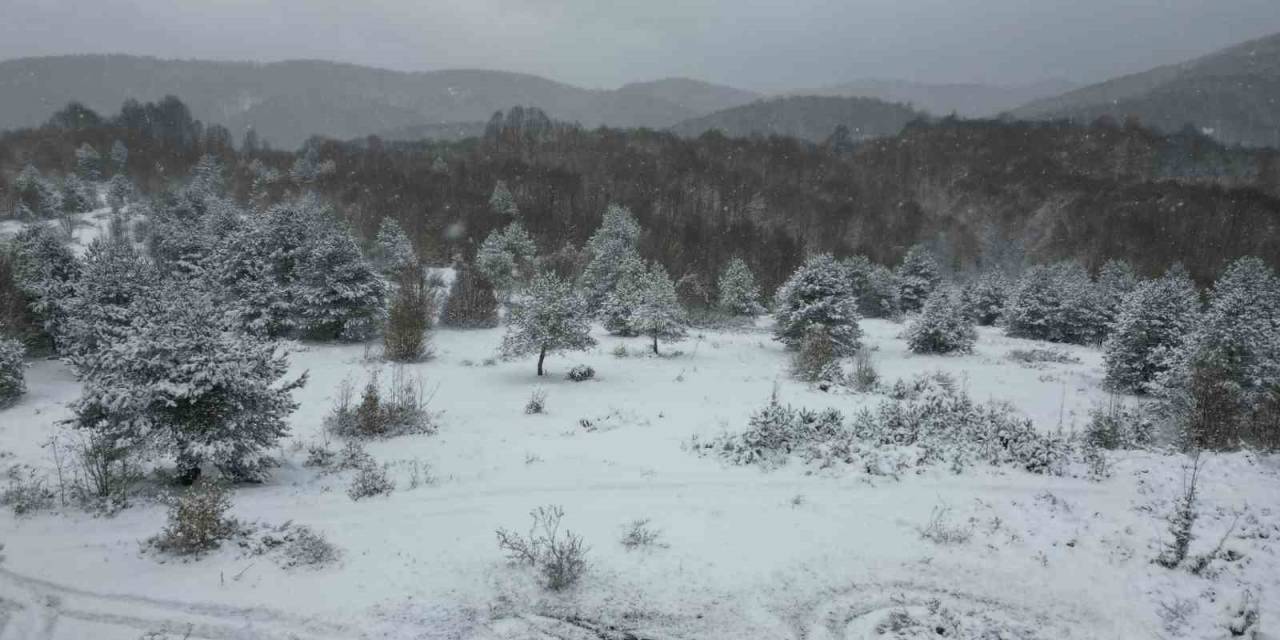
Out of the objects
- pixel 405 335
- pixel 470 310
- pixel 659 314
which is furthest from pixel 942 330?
pixel 405 335

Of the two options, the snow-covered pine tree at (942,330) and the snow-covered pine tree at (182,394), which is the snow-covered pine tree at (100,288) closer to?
the snow-covered pine tree at (182,394)

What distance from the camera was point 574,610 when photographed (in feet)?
22.8

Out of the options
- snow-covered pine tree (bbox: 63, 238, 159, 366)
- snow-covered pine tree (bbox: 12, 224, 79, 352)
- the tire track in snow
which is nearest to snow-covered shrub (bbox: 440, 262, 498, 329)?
snow-covered pine tree (bbox: 63, 238, 159, 366)

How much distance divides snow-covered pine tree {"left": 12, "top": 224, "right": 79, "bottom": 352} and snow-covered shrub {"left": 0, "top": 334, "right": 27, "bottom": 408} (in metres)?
4.29

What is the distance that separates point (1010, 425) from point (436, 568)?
11171mm

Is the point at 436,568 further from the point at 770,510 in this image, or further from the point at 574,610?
the point at 770,510

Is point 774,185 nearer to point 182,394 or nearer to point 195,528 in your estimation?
point 182,394

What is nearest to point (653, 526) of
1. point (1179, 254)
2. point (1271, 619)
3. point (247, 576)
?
point (247, 576)

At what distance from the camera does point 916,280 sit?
48.9m

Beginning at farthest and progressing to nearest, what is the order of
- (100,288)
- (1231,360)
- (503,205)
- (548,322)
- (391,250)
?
(503,205)
(391,250)
(548,322)
(100,288)
(1231,360)

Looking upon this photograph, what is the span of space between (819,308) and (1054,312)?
1896 cm

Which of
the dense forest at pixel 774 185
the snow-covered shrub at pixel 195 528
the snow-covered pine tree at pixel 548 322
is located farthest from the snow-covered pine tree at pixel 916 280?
the snow-covered shrub at pixel 195 528

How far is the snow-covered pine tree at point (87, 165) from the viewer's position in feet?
257

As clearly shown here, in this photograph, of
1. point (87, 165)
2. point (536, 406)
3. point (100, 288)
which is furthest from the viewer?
point (87, 165)
